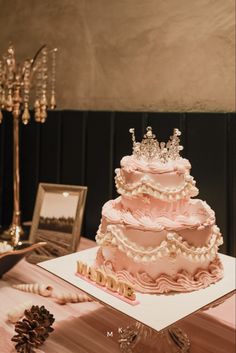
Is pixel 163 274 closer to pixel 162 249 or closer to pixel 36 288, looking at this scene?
pixel 162 249

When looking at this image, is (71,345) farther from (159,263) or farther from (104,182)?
(104,182)

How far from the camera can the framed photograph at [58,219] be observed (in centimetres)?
159

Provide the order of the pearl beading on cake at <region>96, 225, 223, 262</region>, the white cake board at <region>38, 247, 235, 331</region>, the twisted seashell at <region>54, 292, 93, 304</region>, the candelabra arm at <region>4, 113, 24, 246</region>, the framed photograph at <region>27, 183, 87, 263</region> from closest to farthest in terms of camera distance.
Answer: the white cake board at <region>38, 247, 235, 331</region>, the pearl beading on cake at <region>96, 225, 223, 262</region>, the twisted seashell at <region>54, 292, 93, 304</region>, the framed photograph at <region>27, 183, 87, 263</region>, the candelabra arm at <region>4, 113, 24, 246</region>

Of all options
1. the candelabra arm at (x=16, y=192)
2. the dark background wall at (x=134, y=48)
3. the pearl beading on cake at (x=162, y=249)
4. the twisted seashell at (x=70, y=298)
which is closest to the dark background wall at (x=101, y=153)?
the dark background wall at (x=134, y=48)

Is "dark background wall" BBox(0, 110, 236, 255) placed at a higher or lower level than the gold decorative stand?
higher

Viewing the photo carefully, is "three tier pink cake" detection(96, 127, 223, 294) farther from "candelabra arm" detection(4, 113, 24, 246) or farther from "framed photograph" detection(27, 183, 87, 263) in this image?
"candelabra arm" detection(4, 113, 24, 246)

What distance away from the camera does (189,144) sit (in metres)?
1.45

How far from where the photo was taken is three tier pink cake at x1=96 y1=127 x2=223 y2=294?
0.90m

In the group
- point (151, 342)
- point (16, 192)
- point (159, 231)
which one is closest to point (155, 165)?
point (159, 231)

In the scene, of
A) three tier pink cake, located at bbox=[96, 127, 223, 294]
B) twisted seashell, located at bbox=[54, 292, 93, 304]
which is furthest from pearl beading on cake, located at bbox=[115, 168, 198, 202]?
twisted seashell, located at bbox=[54, 292, 93, 304]

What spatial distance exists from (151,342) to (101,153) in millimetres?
992

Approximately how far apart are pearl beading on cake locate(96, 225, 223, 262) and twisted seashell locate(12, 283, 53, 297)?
1.30 ft

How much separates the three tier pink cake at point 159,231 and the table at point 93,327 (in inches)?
6.2

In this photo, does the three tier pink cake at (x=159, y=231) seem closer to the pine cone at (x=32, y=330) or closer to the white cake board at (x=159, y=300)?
the white cake board at (x=159, y=300)
